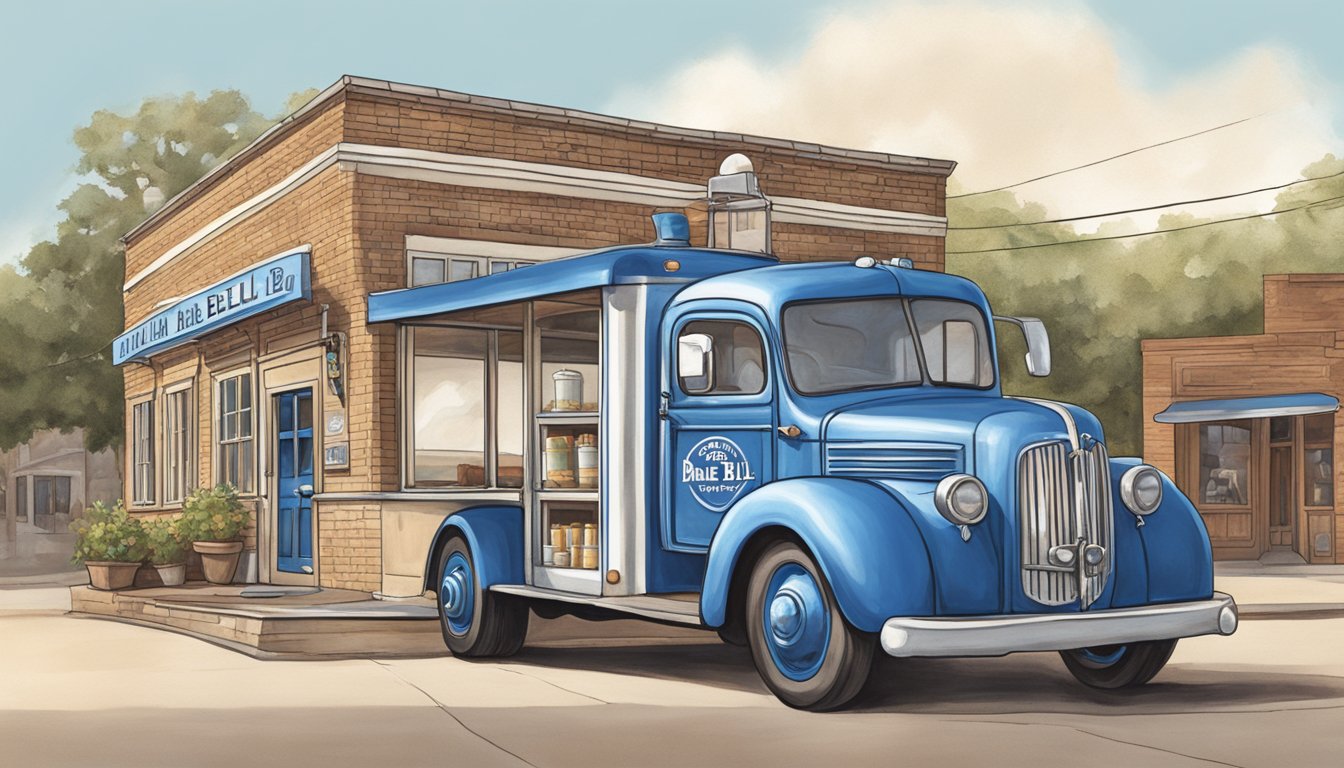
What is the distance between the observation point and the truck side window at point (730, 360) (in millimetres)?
10609

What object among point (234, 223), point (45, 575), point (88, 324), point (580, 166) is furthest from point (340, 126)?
point (88, 324)

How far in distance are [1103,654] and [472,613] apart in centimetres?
462

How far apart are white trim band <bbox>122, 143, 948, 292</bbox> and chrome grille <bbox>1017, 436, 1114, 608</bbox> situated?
9384mm

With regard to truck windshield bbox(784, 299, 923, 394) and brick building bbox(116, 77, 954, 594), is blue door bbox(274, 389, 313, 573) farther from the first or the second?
truck windshield bbox(784, 299, 923, 394)

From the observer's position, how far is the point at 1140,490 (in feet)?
32.0

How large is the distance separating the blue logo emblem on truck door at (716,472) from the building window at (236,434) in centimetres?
1002

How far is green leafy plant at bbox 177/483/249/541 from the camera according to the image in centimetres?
1920

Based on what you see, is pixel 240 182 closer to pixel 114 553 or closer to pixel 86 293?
pixel 114 553

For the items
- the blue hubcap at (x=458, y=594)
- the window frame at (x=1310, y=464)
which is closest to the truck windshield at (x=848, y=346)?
the blue hubcap at (x=458, y=594)

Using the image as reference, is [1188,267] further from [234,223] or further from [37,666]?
[37,666]

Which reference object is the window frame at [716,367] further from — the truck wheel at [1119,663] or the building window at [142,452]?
the building window at [142,452]

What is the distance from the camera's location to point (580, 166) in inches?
714

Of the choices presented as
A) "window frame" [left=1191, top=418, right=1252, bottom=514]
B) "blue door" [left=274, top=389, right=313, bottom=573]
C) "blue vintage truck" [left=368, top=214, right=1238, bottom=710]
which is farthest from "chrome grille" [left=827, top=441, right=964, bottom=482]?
"window frame" [left=1191, top=418, right=1252, bottom=514]

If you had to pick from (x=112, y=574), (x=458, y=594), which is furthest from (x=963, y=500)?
(x=112, y=574)
